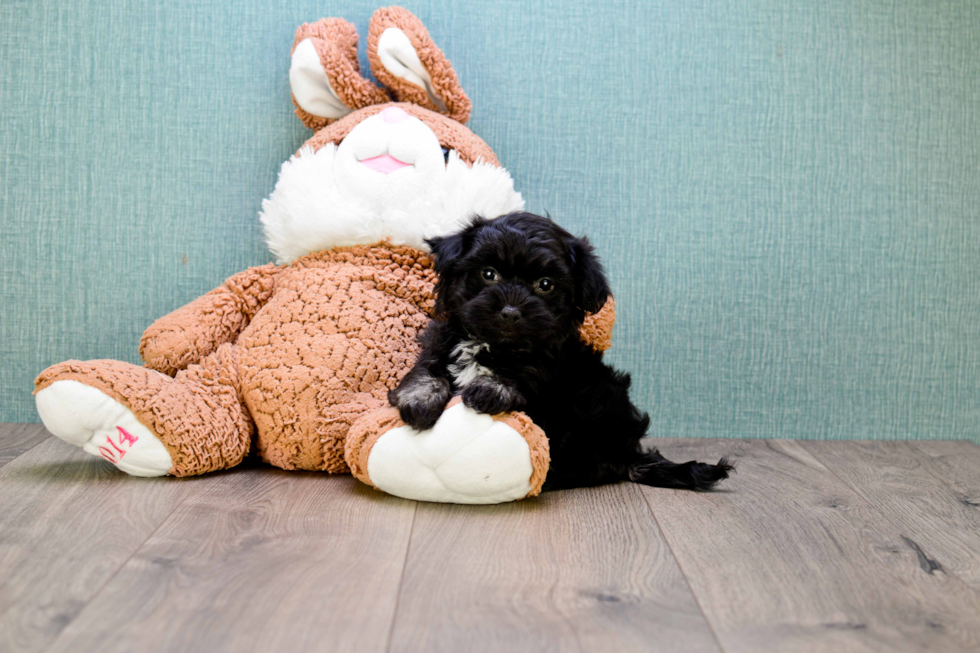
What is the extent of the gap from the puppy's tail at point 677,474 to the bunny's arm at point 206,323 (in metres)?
1.08

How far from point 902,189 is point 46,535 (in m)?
A: 2.41

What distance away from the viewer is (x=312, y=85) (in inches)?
80.5

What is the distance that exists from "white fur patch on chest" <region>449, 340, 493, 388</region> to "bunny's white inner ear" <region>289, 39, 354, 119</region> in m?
0.88

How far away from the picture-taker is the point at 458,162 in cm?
191

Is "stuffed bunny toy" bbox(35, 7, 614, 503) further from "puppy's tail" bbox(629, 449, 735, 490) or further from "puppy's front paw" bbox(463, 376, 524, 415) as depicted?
"puppy's tail" bbox(629, 449, 735, 490)

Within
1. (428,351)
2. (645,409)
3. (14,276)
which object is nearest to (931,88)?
(645,409)

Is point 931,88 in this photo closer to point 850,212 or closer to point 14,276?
point 850,212

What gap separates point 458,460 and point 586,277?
0.48m

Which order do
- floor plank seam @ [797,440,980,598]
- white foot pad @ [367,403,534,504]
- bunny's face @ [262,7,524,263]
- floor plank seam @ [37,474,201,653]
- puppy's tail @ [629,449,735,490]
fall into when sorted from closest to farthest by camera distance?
floor plank seam @ [37,474,201,653]
floor plank seam @ [797,440,980,598]
white foot pad @ [367,403,534,504]
puppy's tail @ [629,449,735,490]
bunny's face @ [262,7,524,263]

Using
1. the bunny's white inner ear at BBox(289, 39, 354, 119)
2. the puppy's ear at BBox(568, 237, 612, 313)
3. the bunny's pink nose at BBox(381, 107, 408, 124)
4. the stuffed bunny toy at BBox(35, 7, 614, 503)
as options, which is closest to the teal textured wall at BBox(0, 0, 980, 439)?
the bunny's white inner ear at BBox(289, 39, 354, 119)

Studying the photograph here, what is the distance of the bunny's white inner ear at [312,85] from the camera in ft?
6.55

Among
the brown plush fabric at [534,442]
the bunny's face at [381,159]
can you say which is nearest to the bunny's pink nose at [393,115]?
the bunny's face at [381,159]

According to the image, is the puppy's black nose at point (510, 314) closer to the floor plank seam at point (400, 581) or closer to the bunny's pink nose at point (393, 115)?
the floor plank seam at point (400, 581)

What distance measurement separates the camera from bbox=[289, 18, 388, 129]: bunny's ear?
200cm
